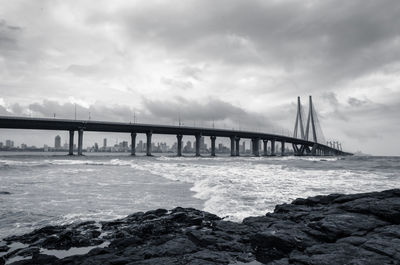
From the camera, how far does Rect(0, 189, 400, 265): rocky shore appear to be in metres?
5.84

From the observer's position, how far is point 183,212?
10664 millimetres

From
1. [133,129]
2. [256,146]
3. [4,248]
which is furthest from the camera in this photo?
[256,146]

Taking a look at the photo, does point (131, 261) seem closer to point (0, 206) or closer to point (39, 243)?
point (39, 243)

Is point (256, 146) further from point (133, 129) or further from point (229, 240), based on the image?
point (229, 240)

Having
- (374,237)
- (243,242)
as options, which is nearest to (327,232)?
(374,237)

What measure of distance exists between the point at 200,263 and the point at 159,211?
18.9 ft

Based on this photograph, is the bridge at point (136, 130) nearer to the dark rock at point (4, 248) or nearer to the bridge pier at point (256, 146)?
the bridge pier at point (256, 146)

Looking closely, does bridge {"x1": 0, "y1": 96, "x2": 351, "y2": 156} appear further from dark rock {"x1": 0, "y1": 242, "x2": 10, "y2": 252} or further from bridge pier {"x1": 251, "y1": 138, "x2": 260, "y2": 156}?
dark rock {"x1": 0, "y1": 242, "x2": 10, "y2": 252}

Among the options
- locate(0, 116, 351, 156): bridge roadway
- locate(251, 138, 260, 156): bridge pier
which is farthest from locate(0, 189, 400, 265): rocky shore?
locate(251, 138, 260, 156): bridge pier

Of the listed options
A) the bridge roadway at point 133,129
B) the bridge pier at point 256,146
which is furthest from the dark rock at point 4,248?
the bridge pier at point 256,146

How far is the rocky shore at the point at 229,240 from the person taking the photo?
5.84 m

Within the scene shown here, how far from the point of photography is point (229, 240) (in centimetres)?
738

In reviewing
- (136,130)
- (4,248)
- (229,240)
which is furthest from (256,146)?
(4,248)

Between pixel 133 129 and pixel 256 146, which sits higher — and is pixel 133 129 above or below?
above
